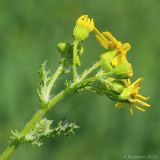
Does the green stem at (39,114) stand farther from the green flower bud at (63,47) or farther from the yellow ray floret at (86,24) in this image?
the yellow ray floret at (86,24)

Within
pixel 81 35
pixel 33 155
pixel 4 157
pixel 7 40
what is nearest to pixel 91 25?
pixel 81 35

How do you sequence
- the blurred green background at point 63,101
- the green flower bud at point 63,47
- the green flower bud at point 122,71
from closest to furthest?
the green flower bud at point 122,71, the green flower bud at point 63,47, the blurred green background at point 63,101

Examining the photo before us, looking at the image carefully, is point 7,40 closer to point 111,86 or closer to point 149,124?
point 149,124

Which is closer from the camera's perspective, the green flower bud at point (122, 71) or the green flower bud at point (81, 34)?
the green flower bud at point (122, 71)

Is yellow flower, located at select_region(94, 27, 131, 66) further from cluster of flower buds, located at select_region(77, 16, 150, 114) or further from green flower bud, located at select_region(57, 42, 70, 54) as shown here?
green flower bud, located at select_region(57, 42, 70, 54)

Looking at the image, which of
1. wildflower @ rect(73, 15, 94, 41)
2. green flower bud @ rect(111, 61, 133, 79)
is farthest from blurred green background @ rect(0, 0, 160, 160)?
green flower bud @ rect(111, 61, 133, 79)

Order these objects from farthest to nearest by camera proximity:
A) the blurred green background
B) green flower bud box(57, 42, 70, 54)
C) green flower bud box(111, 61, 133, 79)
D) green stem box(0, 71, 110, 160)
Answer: the blurred green background → green flower bud box(57, 42, 70, 54) → green flower bud box(111, 61, 133, 79) → green stem box(0, 71, 110, 160)

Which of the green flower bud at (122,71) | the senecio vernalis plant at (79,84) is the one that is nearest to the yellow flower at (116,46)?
the senecio vernalis plant at (79,84)
